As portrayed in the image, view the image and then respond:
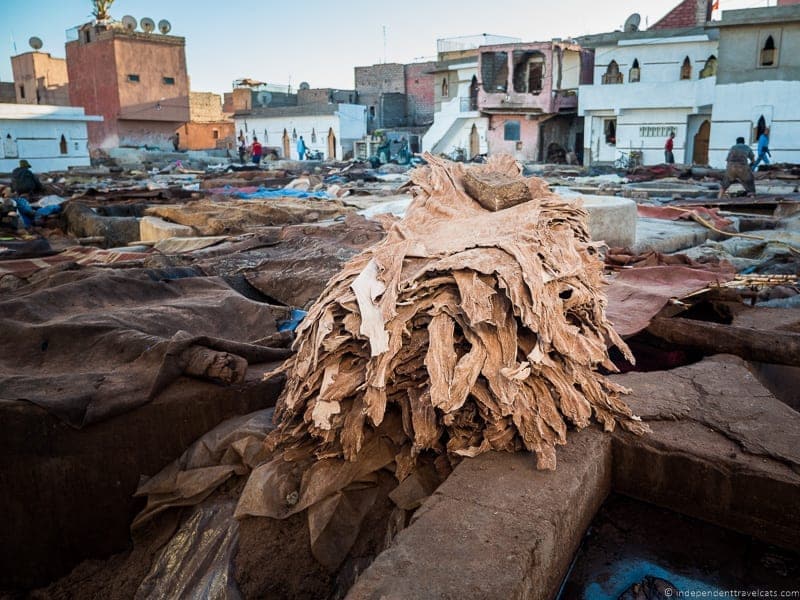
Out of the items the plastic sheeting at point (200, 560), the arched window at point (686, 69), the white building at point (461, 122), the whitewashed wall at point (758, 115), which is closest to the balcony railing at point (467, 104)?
the white building at point (461, 122)

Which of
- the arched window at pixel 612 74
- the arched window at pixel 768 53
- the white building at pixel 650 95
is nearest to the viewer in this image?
the arched window at pixel 768 53

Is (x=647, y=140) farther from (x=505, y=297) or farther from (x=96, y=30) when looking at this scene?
(x=96, y=30)

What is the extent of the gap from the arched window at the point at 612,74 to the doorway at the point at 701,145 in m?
4.44

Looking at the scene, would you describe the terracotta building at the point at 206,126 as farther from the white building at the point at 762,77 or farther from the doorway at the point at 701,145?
the white building at the point at 762,77

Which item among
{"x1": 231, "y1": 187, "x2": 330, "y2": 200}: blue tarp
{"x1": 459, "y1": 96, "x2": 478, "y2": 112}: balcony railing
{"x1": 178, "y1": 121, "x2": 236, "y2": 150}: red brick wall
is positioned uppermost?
{"x1": 459, "y1": 96, "x2": 478, "y2": 112}: balcony railing

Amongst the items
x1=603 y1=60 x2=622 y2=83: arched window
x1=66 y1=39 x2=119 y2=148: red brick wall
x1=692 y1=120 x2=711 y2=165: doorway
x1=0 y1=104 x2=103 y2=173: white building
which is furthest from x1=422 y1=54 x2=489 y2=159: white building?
x1=66 y1=39 x2=119 y2=148: red brick wall

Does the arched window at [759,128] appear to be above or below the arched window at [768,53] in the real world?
below

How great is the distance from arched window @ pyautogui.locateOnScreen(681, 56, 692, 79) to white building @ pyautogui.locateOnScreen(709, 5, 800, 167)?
382 centimetres

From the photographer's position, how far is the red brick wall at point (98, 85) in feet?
110

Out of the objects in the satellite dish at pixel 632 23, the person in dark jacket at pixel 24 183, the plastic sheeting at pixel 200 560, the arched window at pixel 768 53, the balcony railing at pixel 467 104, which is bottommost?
the plastic sheeting at pixel 200 560

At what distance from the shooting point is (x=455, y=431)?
228cm

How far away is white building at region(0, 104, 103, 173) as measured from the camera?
68.6 feet

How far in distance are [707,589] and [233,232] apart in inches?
253

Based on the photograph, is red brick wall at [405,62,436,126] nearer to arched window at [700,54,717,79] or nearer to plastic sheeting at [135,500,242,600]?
arched window at [700,54,717,79]
